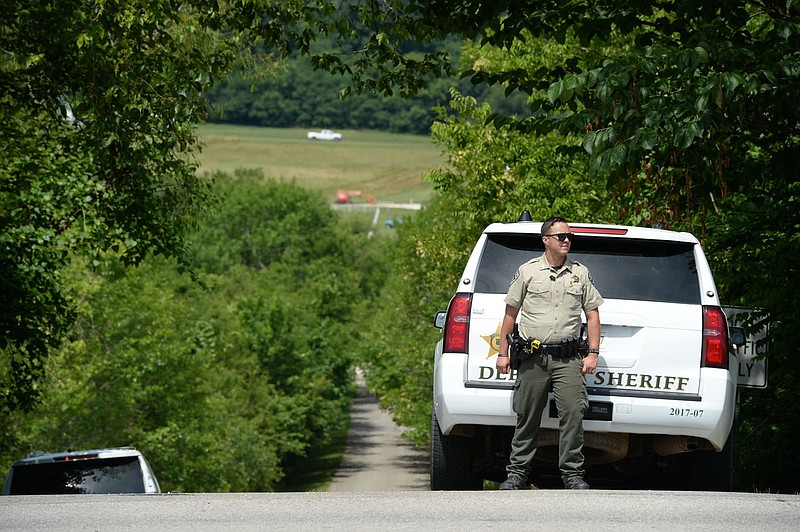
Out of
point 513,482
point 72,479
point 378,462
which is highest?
point 513,482

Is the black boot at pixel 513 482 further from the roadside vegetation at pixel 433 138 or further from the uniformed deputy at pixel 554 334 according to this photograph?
the roadside vegetation at pixel 433 138

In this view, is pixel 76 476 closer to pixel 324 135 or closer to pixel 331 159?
pixel 331 159

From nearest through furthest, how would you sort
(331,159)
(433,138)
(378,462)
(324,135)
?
1. (433,138)
2. (378,462)
3. (331,159)
4. (324,135)

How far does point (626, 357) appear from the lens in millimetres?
8336

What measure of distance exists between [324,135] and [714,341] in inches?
6565

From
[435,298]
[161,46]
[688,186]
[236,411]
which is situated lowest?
[236,411]

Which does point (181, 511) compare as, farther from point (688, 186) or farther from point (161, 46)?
point (161, 46)

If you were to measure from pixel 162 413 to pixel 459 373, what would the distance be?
117ft

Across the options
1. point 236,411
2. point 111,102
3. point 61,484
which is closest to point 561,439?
point 61,484

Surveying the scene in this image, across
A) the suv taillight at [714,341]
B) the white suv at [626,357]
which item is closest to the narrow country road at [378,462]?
the white suv at [626,357]

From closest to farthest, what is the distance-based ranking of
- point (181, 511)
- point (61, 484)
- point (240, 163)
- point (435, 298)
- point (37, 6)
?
point (181, 511), point (61, 484), point (37, 6), point (435, 298), point (240, 163)

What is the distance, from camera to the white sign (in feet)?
35.4

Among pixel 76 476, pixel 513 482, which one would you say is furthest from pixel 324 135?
pixel 513 482

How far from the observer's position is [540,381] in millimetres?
8273
